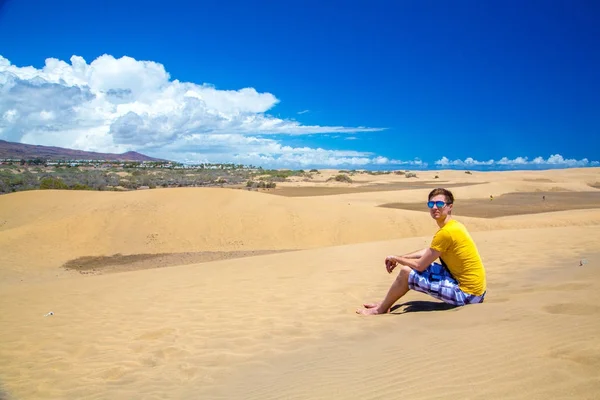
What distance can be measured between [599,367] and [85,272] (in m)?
14.1

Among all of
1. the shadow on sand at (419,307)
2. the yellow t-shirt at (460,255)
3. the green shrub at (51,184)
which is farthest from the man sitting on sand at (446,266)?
the green shrub at (51,184)

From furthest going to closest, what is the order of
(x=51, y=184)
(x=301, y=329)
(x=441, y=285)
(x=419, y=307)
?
(x=51, y=184) → (x=419, y=307) → (x=301, y=329) → (x=441, y=285)

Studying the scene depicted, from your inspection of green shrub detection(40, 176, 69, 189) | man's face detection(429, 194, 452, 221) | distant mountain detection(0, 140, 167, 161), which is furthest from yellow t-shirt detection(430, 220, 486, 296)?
distant mountain detection(0, 140, 167, 161)

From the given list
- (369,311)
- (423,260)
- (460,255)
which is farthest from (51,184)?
(460,255)

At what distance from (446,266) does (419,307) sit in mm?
845

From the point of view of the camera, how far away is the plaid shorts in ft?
17.0

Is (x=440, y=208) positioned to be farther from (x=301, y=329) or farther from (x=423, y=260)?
(x=301, y=329)

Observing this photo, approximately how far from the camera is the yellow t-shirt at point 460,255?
4.89 meters

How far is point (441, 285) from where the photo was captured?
17.0 ft

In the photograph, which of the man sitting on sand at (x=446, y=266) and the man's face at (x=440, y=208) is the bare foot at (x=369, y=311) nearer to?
the man sitting on sand at (x=446, y=266)

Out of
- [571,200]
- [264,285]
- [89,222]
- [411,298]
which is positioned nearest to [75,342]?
[264,285]

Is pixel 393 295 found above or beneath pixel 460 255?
beneath

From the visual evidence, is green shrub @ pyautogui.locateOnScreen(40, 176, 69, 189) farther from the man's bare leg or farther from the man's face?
the man's face

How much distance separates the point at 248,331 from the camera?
18.0 ft
